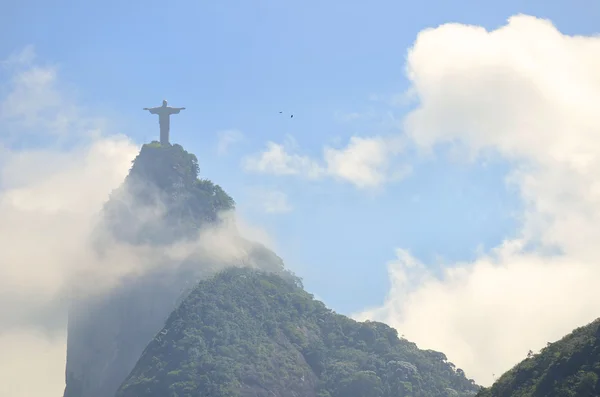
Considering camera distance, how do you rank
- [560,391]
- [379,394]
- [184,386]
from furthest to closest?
[379,394] → [184,386] → [560,391]

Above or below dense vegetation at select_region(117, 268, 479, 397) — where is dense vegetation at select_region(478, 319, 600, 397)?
below

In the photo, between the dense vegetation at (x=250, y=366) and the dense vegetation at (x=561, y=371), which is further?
the dense vegetation at (x=250, y=366)

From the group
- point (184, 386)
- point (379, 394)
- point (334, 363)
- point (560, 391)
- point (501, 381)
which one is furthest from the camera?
point (334, 363)

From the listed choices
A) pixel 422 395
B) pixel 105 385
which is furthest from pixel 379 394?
pixel 105 385

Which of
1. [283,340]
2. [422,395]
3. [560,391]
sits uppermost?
[283,340]

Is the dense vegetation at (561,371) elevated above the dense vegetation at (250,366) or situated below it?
below

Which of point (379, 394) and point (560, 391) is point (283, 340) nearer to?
point (379, 394)

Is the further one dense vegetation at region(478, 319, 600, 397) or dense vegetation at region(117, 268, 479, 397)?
dense vegetation at region(117, 268, 479, 397)

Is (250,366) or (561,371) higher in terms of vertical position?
(250,366)
